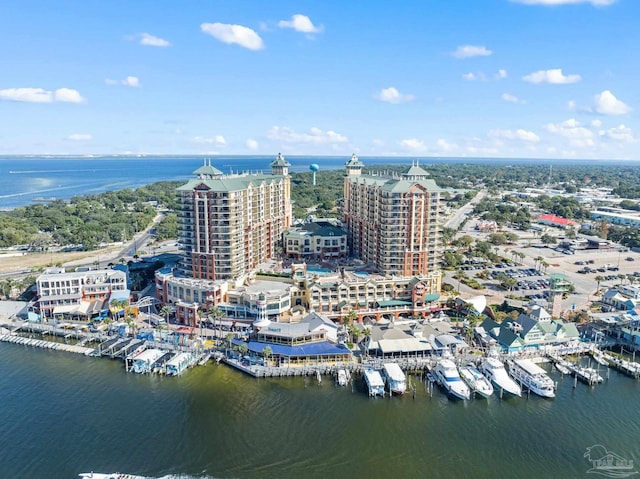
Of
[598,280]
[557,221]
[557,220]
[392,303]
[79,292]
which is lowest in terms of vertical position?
[392,303]

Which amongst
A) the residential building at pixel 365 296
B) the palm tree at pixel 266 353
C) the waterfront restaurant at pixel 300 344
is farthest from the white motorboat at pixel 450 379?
the palm tree at pixel 266 353

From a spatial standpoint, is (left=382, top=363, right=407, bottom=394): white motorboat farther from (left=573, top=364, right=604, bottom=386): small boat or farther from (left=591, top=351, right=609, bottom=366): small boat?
(left=591, top=351, right=609, bottom=366): small boat

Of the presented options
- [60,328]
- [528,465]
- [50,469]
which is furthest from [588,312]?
[60,328]

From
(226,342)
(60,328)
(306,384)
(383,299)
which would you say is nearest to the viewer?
(306,384)

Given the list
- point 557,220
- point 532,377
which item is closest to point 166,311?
Result: point 532,377

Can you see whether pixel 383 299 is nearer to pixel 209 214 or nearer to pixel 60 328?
pixel 209 214

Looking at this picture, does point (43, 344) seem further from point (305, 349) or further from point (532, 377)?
point (532, 377)

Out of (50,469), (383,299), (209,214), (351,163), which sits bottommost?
(50,469)
